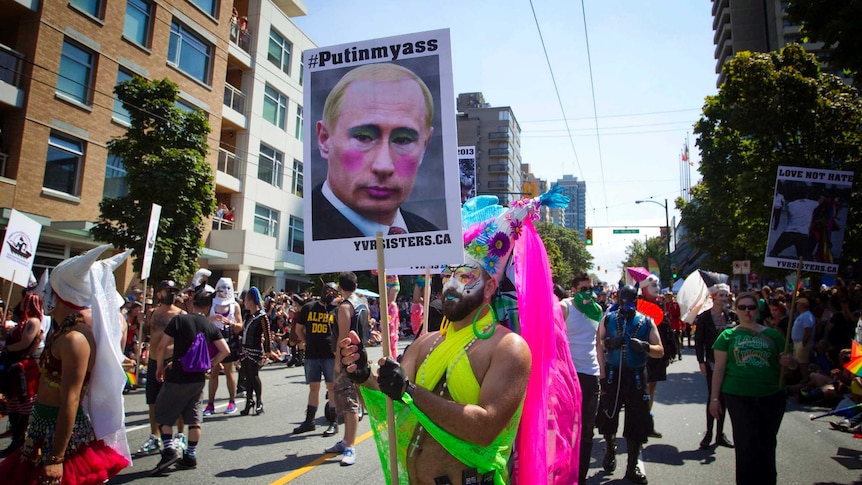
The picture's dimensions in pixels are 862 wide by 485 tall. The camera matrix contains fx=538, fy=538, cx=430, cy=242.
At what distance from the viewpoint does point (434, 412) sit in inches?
89.0

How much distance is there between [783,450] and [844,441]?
4.50 ft

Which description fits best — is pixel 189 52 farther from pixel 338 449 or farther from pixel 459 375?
pixel 459 375

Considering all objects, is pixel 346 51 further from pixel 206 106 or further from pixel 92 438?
pixel 206 106

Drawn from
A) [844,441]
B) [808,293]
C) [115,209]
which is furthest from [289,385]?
[808,293]

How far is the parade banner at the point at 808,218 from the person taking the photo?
6.04 metres

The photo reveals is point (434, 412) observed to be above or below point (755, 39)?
below

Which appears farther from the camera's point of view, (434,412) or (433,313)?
(433,313)

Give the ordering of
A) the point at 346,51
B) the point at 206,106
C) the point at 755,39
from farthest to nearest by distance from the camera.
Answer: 1. the point at 755,39
2. the point at 206,106
3. the point at 346,51

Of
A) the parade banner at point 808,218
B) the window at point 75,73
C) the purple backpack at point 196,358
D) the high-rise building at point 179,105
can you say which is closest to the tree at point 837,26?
the parade banner at point 808,218

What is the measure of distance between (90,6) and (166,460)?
18.9 m

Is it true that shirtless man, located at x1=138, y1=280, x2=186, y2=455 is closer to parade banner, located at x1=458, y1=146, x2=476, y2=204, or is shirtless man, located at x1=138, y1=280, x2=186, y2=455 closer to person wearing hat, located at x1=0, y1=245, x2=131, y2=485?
person wearing hat, located at x1=0, y1=245, x2=131, y2=485

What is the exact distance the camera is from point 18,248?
865 centimetres

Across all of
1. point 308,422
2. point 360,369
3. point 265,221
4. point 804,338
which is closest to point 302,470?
point 308,422

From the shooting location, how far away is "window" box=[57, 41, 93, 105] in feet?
57.1
